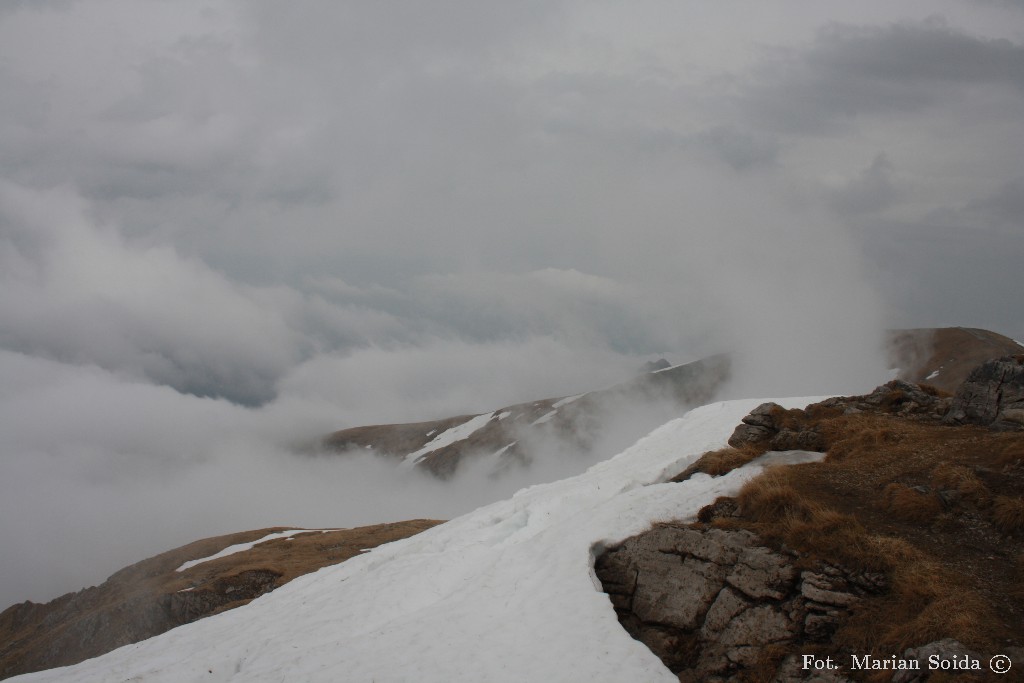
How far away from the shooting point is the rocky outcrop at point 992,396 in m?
25.0

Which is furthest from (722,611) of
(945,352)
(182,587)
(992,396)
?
(945,352)

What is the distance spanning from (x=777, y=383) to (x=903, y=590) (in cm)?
17551

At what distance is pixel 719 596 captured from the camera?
55.7 ft

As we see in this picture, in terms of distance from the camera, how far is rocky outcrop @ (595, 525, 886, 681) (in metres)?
15.3

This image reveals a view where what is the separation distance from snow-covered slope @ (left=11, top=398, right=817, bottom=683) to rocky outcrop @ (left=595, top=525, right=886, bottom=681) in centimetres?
89

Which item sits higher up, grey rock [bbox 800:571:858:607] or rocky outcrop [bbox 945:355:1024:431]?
rocky outcrop [bbox 945:355:1024:431]

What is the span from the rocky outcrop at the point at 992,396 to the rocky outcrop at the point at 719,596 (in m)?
14.2

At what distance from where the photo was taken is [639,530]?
67.6ft

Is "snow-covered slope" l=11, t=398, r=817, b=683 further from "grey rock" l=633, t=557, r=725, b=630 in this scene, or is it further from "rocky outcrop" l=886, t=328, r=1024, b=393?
"rocky outcrop" l=886, t=328, r=1024, b=393

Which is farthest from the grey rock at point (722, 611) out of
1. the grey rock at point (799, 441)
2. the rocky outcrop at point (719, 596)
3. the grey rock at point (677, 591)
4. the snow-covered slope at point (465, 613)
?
the grey rock at point (799, 441)

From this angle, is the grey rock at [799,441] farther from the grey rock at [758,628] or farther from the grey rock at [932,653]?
the grey rock at [932,653]

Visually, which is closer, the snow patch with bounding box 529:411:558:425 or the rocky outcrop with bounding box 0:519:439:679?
the rocky outcrop with bounding box 0:519:439:679

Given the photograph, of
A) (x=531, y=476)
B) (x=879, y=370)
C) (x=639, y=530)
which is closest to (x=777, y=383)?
(x=879, y=370)

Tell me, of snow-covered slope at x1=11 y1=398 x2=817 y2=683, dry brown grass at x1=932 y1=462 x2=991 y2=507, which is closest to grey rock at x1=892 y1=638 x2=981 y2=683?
snow-covered slope at x1=11 y1=398 x2=817 y2=683
